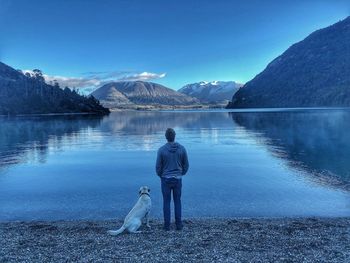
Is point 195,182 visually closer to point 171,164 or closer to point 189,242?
point 171,164

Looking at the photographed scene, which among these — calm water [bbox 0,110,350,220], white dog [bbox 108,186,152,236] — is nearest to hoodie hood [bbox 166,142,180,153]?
white dog [bbox 108,186,152,236]

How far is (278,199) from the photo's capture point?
24.1 m

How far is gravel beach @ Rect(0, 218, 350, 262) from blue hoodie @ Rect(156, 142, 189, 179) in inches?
88.0

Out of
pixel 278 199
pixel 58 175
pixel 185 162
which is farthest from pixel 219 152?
pixel 185 162

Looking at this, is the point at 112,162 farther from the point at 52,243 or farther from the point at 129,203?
the point at 52,243

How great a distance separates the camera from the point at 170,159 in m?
16.0

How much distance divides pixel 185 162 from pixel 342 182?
16184mm

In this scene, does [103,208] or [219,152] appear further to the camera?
[219,152]

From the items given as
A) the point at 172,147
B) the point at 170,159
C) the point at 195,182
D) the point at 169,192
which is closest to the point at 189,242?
the point at 169,192

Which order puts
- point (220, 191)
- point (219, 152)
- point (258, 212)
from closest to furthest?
point (258, 212) < point (220, 191) < point (219, 152)

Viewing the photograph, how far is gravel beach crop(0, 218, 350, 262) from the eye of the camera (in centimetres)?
1302

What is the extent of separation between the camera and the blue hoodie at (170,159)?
15970mm

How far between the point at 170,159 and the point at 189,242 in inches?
123

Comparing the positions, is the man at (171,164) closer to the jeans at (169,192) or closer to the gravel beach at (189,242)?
the jeans at (169,192)
